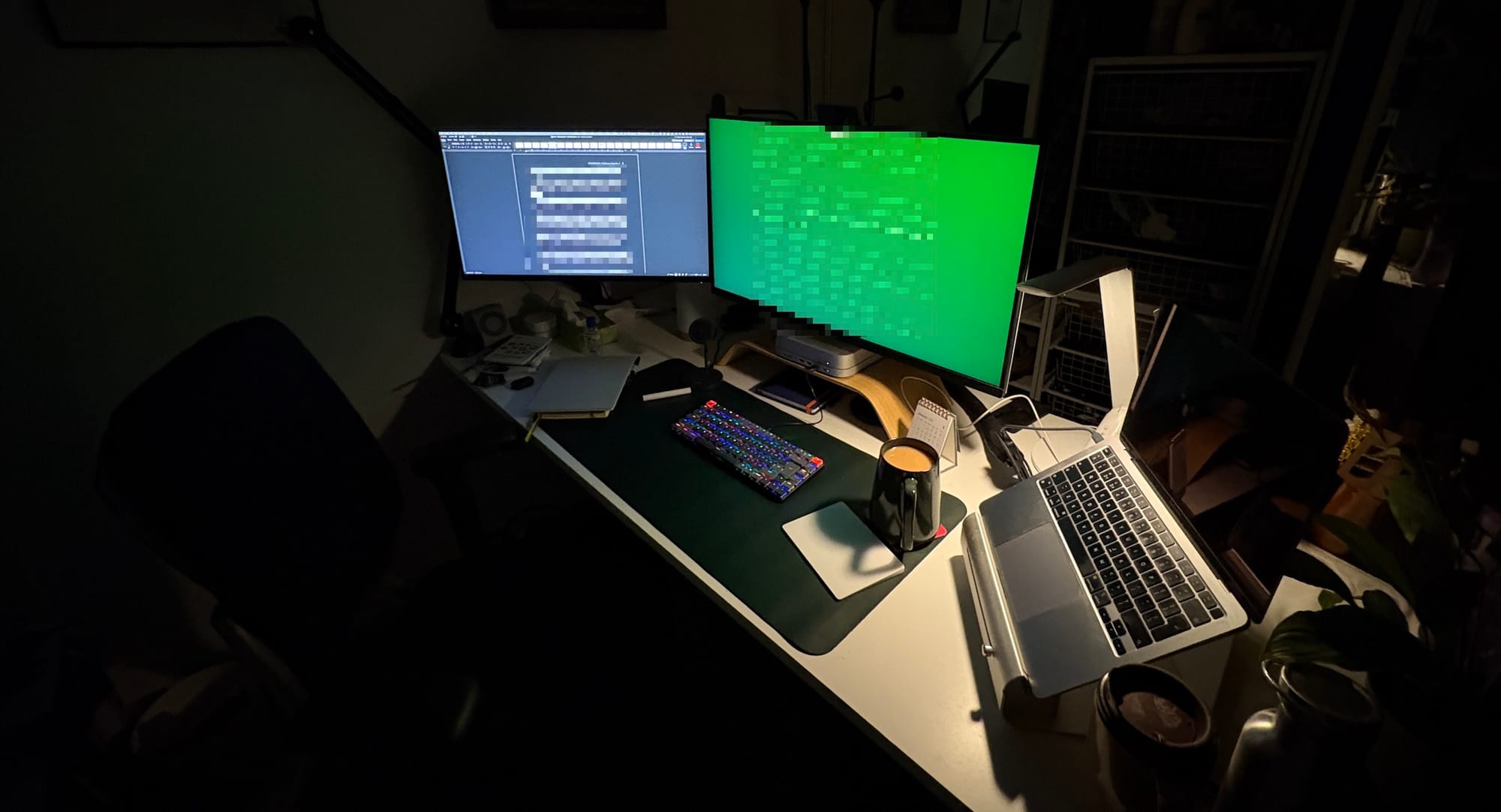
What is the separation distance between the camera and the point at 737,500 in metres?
1.08

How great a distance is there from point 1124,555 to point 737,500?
1.84 feet

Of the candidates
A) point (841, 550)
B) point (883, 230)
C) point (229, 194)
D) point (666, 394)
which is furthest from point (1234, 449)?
point (229, 194)

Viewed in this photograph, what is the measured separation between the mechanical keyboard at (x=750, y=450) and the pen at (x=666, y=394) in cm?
11

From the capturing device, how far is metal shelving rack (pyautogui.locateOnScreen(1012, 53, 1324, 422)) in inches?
55.4

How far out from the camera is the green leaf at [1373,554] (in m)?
0.51

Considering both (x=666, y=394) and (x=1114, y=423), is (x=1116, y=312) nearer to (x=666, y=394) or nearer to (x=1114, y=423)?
(x=1114, y=423)

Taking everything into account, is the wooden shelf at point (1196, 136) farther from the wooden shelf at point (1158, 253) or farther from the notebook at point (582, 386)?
the notebook at point (582, 386)

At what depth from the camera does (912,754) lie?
2.23ft

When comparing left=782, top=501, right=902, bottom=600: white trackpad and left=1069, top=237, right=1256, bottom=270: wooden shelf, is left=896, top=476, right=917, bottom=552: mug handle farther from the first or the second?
left=1069, top=237, right=1256, bottom=270: wooden shelf

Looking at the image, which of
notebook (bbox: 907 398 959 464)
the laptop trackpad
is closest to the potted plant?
the laptop trackpad

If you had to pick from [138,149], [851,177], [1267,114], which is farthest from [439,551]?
[1267,114]

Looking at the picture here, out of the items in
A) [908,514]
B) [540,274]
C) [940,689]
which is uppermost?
[540,274]

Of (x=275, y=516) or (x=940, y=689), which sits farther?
(x=275, y=516)

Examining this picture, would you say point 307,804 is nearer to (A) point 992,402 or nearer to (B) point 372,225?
(B) point 372,225
